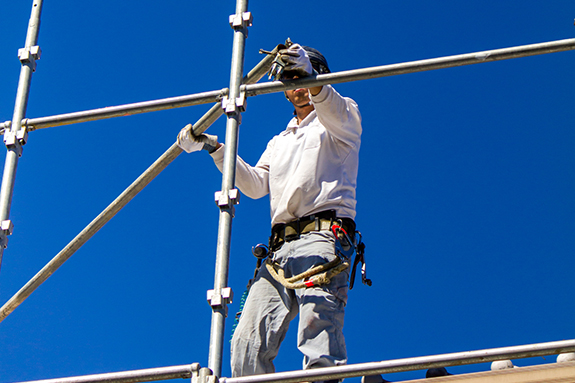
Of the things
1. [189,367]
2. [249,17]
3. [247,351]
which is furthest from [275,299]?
[249,17]

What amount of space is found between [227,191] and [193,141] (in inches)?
55.3

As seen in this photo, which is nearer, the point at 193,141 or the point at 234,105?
the point at 234,105

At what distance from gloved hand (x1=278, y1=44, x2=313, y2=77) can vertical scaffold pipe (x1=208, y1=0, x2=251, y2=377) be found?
37cm

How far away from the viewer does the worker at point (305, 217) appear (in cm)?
543

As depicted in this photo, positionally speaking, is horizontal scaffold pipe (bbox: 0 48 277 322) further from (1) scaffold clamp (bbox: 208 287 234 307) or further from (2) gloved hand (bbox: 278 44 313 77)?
(1) scaffold clamp (bbox: 208 287 234 307)

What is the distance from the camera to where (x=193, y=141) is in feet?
21.0

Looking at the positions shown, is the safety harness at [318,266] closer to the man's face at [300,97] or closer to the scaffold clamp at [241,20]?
the man's face at [300,97]

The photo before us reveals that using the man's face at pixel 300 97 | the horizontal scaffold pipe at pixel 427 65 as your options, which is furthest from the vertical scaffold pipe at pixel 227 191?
the man's face at pixel 300 97

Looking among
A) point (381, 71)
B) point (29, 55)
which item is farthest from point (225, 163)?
point (29, 55)

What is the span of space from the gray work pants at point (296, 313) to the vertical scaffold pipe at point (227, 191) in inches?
32.6

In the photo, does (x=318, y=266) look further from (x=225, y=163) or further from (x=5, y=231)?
(x=5, y=231)

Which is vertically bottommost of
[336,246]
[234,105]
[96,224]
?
[336,246]

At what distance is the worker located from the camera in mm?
5426

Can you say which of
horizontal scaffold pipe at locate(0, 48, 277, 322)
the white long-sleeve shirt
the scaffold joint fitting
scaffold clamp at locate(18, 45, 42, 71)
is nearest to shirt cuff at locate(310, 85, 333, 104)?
the white long-sleeve shirt
